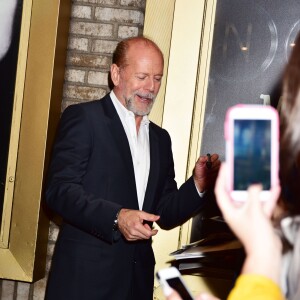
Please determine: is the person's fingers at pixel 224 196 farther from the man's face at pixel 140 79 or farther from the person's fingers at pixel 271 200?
the man's face at pixel 140 79

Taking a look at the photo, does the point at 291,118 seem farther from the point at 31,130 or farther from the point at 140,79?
the point at 31,130

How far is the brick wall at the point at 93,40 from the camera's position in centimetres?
320

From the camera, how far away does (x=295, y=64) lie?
105 centimetres

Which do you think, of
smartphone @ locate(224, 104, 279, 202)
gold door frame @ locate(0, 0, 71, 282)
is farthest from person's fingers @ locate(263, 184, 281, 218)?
gold door frame @ locate(0, 0, 71, 282)

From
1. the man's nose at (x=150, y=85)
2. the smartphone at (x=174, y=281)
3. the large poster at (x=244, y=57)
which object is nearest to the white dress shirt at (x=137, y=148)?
the man's nose at (x=150, y=85)

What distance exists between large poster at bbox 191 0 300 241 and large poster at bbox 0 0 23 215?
105cm

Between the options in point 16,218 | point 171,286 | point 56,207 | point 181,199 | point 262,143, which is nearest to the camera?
point 262,143

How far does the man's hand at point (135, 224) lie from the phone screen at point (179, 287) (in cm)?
98

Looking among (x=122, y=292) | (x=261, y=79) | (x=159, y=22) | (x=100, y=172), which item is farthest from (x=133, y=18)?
(x=122, y=292)

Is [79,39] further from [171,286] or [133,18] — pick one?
[171,286]

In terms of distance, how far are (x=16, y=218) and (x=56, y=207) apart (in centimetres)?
72

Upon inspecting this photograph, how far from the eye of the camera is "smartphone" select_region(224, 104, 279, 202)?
101 centimetres

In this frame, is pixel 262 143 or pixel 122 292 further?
pixel 122 292

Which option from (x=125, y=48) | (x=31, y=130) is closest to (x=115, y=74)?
(x=125, y=48)
